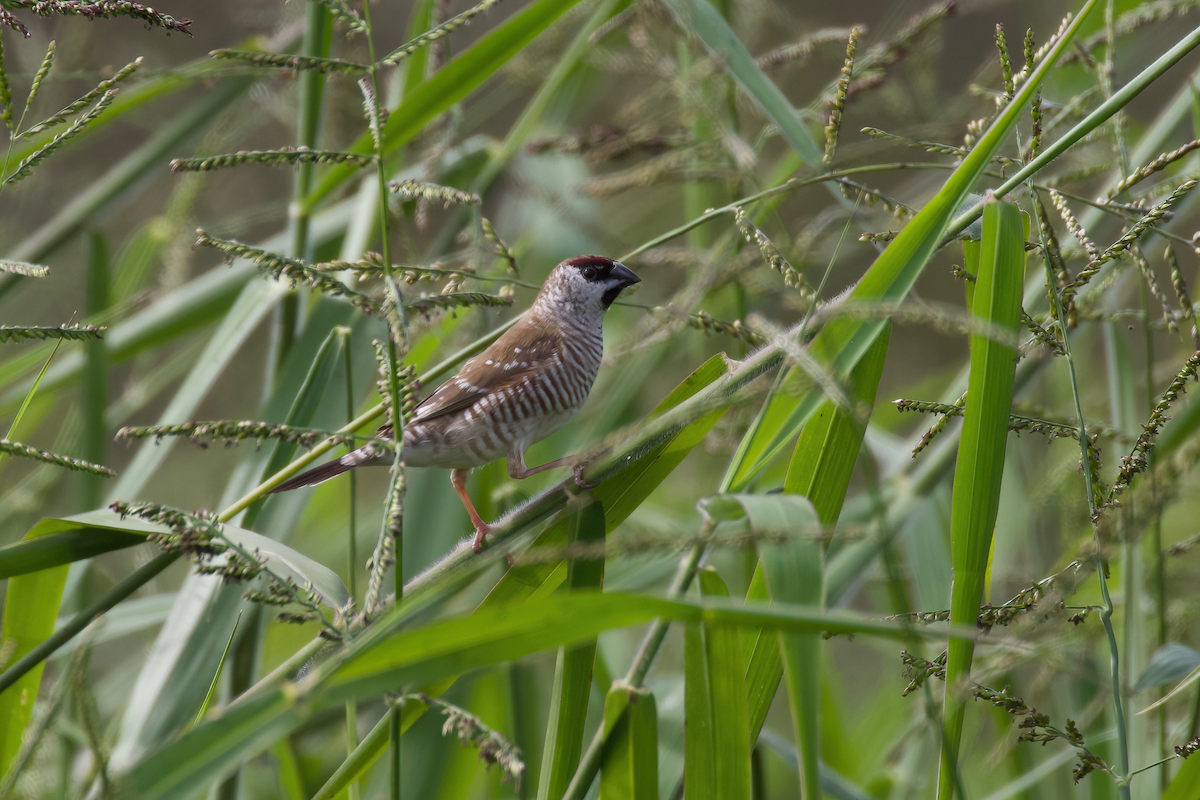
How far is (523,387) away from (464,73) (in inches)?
30.9

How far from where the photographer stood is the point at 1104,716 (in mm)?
2092

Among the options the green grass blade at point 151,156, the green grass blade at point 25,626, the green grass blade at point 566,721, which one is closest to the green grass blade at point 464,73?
the green grass blade at point 151,156

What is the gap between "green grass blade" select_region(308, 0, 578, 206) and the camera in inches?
69.4

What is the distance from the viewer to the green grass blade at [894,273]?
3.66 ft

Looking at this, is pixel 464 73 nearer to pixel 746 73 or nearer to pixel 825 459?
pixel 746 73

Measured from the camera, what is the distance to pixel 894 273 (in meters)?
1.15

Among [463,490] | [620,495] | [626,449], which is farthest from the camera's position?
[463,490]

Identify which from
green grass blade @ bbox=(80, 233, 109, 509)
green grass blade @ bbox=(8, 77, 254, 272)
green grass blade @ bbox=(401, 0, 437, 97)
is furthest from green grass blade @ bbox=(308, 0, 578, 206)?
green grass blade @ bbox=(8, 77, 254, 272)

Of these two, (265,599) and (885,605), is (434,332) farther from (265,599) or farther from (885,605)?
(885,605)

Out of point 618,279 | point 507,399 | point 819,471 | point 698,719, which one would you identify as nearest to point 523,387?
point 507,399

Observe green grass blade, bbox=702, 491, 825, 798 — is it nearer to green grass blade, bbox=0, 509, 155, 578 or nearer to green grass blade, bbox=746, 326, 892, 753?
green grass blade, bbox=746, 326, 892, 753

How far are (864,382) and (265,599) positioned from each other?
84 cm

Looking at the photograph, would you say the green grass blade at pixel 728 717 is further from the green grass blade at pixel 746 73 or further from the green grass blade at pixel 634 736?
the green grass blade at pixel 746 73

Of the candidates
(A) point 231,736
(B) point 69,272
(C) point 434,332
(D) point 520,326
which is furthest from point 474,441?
(B) point 69,272
